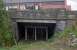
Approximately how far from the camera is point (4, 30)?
19.0 meters

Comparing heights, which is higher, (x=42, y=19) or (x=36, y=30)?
(x=42, y=19)

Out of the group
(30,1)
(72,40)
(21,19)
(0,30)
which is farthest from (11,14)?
(72,40)

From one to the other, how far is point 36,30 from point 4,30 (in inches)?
171

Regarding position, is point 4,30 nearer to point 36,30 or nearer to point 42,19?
point 42,19

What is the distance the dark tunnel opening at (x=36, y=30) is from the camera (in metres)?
21.8

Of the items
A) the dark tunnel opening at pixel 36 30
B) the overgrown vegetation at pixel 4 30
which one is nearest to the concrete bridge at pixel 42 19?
the dark tunnel opening at pixel 36 30

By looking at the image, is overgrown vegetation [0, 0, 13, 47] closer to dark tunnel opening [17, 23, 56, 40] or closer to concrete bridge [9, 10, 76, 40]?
concrete bridge [9, 10, 76, 40]

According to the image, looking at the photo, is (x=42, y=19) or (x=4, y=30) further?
(x=42, y=19)

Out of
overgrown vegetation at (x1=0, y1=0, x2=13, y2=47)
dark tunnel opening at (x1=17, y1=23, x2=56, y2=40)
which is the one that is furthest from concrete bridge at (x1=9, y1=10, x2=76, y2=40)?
overgrown vegetation at (x1=0, y1=0, x2=13, y2=47)

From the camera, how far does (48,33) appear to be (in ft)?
72.6

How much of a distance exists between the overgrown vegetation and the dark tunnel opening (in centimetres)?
270

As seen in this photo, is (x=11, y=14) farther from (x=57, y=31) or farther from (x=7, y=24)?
(x=57, y=31)

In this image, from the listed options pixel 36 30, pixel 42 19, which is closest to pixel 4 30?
pixel 42 19

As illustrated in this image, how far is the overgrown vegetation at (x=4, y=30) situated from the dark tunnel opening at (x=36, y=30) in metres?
2.70
